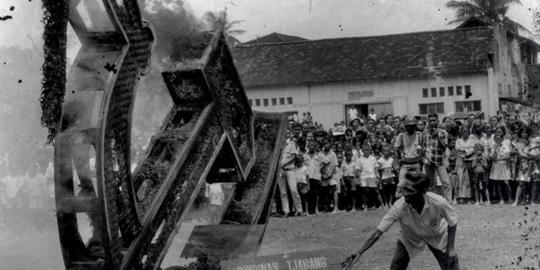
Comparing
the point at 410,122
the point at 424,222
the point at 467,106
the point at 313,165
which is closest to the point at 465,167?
the point at 313,165

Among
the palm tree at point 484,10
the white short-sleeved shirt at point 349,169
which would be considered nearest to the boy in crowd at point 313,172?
the white short-sleeved shirt at point 349,169

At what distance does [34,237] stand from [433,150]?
7731 mm

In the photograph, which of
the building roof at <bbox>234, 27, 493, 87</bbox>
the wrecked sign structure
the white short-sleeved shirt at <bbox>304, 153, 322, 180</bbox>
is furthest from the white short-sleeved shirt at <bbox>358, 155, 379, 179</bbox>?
the building roof at <bbox>234, 27, 493, 87</bbox>

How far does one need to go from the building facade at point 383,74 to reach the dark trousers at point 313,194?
16.6 meters

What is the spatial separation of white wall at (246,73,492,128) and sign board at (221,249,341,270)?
1149 inches

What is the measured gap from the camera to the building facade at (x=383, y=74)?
33.4 m

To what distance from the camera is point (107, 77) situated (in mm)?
5125

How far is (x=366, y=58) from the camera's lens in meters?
35.1

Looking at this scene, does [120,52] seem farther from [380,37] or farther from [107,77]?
[380,37]

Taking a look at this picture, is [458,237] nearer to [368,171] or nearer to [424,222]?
[424,222]

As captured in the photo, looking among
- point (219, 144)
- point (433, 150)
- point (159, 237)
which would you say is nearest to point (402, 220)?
point (219, 144)

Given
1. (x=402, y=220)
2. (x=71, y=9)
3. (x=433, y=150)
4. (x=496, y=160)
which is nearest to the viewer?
(x=71, y=9)

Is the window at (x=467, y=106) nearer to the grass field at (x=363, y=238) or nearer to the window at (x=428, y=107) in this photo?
the window at (x=428, y=107)

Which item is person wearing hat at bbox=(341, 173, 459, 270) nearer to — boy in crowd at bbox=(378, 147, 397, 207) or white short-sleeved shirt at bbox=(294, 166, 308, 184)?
boy in crowd at bbox=(378, 147, 397, 207)
